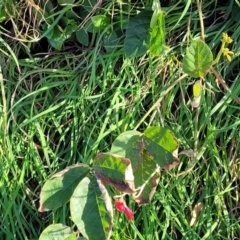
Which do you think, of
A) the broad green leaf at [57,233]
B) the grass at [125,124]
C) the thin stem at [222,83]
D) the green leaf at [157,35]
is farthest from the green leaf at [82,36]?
the broad green leaf at [57,233]

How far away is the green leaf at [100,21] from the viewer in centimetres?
115

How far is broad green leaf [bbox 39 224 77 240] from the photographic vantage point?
3.22ft

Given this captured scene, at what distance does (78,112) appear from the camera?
46.0 inches

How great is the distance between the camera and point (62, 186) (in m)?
0.95

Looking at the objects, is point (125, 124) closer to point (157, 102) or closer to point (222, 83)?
point (157, 102)

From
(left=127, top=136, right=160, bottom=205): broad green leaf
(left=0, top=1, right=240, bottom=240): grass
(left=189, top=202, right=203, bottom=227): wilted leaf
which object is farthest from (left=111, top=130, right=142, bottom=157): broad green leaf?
(left=189, top=202, right=203, bottom=227): wilted leaf

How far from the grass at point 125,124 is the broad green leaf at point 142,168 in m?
0.12

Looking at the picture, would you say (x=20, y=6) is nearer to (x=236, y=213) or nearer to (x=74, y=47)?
(x=74, y=47)

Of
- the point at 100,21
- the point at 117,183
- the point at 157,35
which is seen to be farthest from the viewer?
the point at 100,21

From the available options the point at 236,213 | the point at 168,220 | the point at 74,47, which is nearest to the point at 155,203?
the point at 168,220

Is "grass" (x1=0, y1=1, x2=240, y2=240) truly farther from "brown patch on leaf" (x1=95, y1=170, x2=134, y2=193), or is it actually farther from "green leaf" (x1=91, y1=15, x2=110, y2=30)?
"brown patch on leaf" (x1=95, y1=170, x2=134, y2=193)

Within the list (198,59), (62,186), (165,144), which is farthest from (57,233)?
(198,59)

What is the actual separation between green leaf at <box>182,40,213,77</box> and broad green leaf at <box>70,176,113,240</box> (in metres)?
0.26

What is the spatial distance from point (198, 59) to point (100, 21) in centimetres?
28
